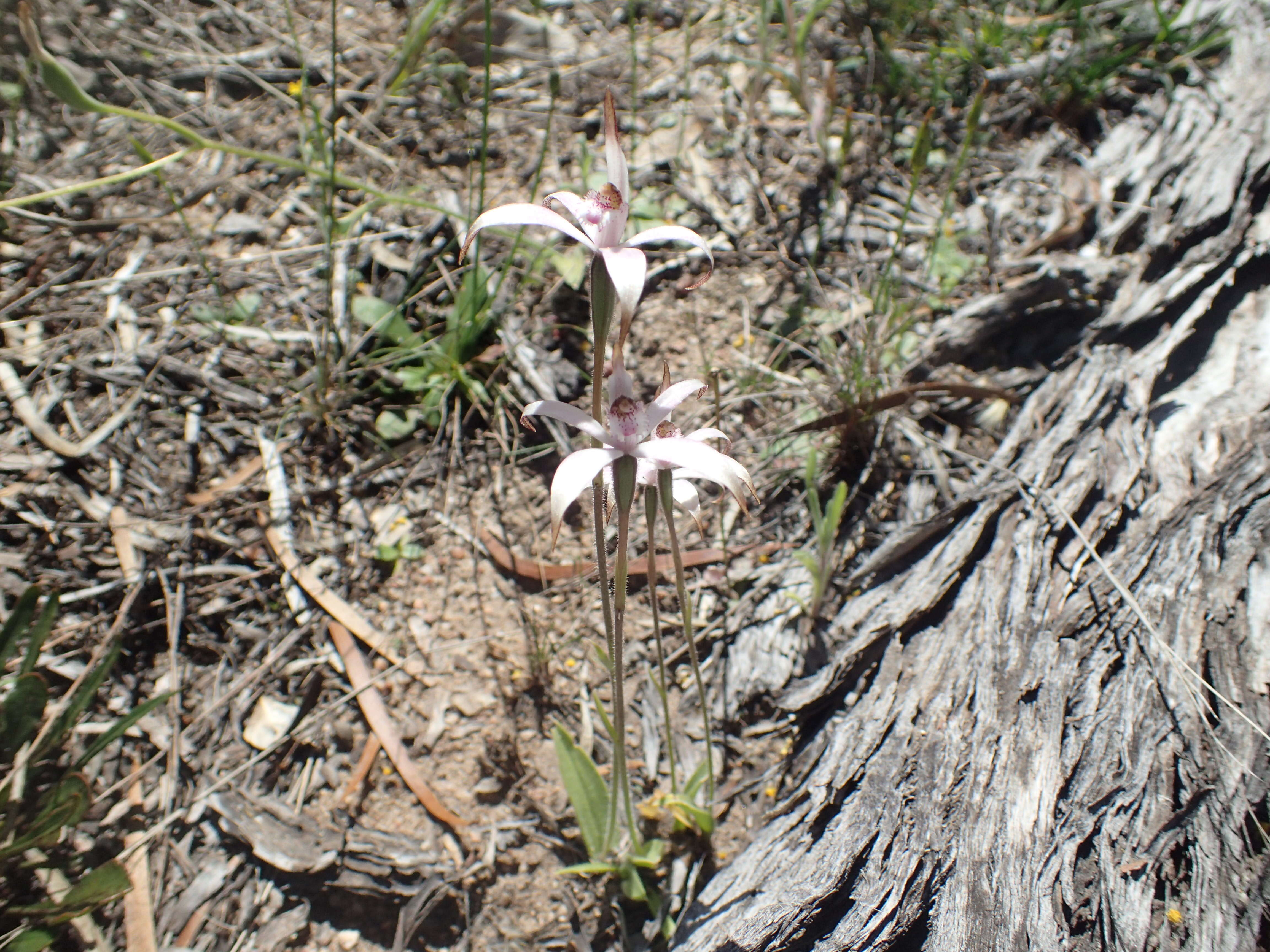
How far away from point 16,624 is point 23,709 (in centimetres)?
17

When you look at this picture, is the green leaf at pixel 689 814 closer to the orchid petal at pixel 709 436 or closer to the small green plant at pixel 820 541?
the small green plant at pixel 820 541

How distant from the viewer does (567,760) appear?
1.53 metres

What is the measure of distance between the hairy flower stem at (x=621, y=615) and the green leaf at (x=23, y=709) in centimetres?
111

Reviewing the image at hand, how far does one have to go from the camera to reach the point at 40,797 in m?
1.50

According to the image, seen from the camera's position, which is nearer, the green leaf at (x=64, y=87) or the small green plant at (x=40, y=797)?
the small green plant at (x=40, y=797)

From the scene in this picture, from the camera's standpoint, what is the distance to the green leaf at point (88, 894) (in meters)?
1.39

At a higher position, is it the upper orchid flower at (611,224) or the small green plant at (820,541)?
the upper orchid flower at (611,224)

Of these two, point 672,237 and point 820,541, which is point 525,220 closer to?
point 672,237

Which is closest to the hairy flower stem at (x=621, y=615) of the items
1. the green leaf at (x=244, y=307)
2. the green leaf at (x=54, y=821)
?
Result: the green leaf at (x=54, y=821)

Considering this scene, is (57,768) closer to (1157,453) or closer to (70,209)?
(70,209)

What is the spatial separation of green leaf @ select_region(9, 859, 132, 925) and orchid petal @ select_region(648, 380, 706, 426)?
4.20ft

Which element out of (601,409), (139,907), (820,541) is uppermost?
(601,409)

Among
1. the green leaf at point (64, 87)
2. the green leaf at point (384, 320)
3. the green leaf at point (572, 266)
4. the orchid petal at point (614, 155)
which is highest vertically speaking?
the orchid petal at point (614, 155)

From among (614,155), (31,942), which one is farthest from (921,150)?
(31,942)
